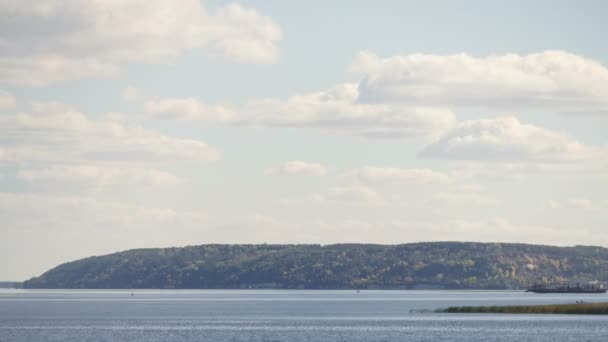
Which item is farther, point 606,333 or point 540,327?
point 540,327

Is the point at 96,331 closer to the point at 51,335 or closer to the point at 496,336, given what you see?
the point at 51,335

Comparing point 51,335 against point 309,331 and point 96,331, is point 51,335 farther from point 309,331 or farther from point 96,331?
point 309,331

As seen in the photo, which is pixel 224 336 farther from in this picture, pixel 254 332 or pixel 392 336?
pixel 392 336

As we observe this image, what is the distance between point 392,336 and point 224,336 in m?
24.9

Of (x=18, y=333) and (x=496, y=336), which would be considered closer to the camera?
(x=496, y=336)

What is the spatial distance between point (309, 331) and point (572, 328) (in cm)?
4092

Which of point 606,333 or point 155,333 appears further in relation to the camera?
point 155,333

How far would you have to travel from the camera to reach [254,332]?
7534 inches

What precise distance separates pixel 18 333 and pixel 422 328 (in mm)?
64524

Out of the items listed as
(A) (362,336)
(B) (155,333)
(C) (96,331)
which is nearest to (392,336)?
(A) (362,336)

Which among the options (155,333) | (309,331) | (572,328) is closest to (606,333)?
(572,328)

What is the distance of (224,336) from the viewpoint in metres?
180

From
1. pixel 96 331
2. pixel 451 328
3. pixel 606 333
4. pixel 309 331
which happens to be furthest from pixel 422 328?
pixel 96 331

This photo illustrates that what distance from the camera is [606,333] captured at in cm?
17188
